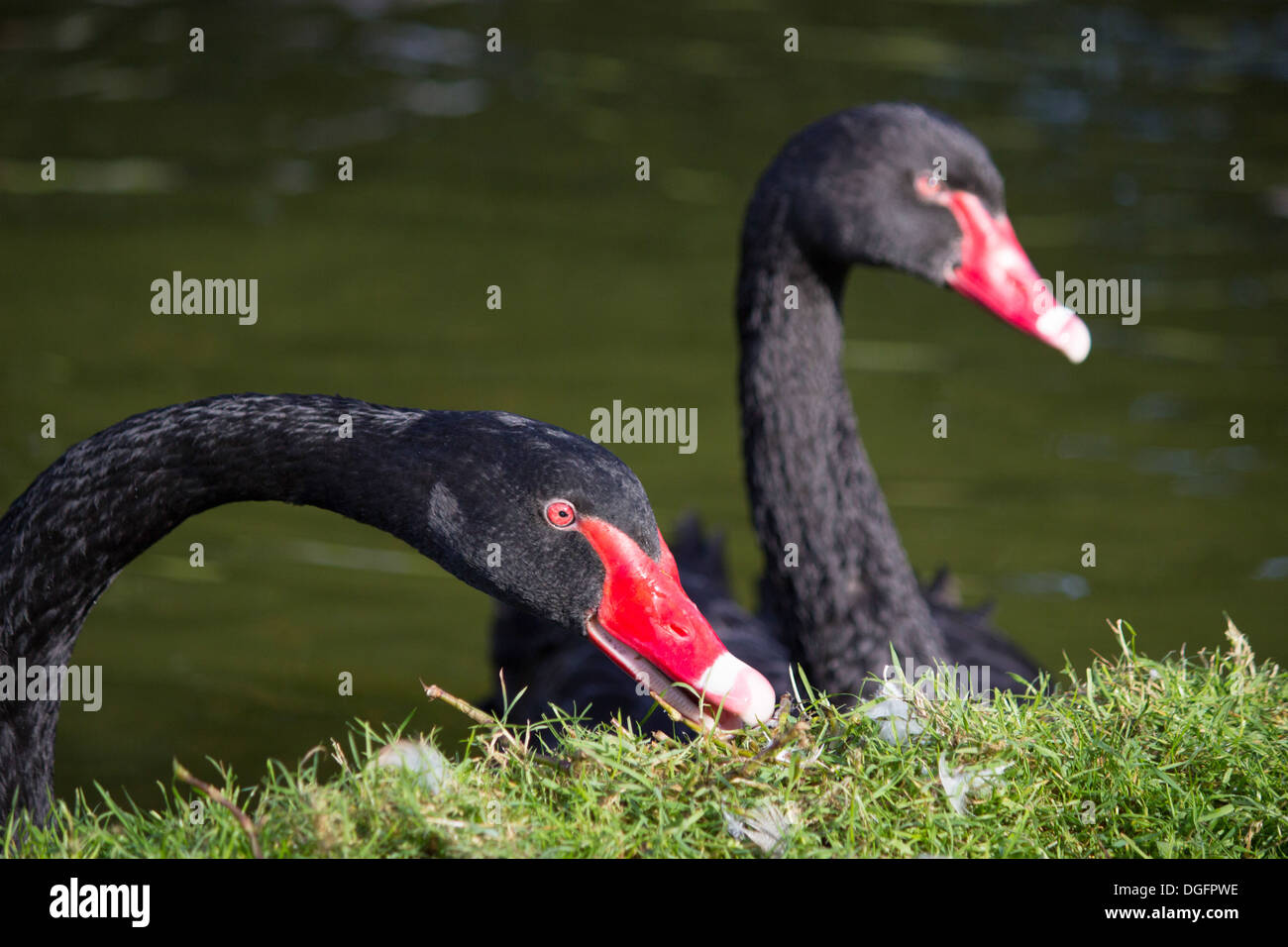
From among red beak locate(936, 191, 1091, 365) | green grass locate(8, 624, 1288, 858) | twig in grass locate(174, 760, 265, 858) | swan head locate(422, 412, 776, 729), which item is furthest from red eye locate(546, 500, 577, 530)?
red beak locate(936, 191, 1091, 365)

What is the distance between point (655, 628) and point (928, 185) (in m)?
2.03

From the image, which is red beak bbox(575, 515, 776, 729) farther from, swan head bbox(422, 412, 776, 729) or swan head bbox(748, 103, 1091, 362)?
swan head bbox(748, 103, 1091, 362)

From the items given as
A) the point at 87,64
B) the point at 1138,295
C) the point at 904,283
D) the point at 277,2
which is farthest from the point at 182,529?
the point at 277,2

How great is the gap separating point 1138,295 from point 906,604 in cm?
547

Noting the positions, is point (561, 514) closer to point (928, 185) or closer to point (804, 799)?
point (804, 799)

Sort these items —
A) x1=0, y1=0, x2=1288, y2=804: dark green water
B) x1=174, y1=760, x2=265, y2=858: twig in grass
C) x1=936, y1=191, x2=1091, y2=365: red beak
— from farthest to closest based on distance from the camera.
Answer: x1=0, y1=0, x2=1288, y2=804: dark green water → x1=936, y1=191, x2=1091, y2=365: red beak → x1=174, y1=760, x2=265, y2=858: twig in grass

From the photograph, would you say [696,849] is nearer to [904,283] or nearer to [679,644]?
[679,644]

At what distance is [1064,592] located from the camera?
669 cm

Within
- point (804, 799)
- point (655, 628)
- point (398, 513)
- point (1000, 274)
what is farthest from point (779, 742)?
point (1000, 274)

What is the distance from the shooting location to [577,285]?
9500 millimetres

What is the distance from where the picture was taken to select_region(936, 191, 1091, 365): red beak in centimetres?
445

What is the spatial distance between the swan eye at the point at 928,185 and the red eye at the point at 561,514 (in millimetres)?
1977

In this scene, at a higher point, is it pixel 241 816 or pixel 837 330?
pixel 837 330

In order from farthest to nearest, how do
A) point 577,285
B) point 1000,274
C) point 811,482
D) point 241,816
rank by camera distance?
point 577,285 < point 811,482 < point 1000,274 < point 241,816
